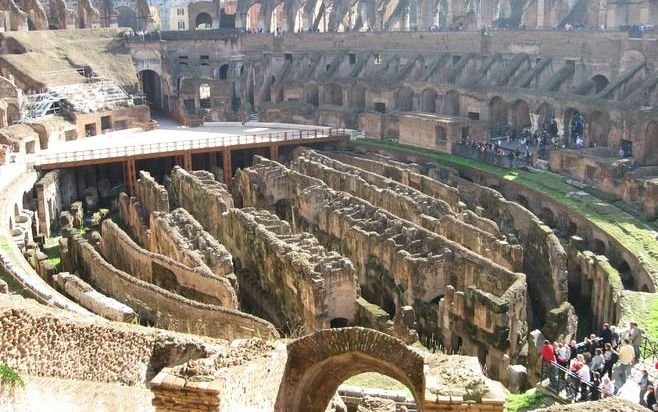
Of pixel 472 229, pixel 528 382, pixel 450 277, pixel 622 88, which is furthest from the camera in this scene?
pixel 622 88

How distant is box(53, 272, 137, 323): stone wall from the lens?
18.1 m

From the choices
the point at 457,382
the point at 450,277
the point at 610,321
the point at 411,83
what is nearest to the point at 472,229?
the point at 450,277

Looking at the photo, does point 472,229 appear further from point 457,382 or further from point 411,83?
point 411,83

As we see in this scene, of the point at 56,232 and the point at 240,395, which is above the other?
the point at 240,395

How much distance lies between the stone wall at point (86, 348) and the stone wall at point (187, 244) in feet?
27.6

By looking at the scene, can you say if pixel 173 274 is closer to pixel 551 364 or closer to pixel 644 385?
pixel 551 364

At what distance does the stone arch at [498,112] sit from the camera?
39.2m

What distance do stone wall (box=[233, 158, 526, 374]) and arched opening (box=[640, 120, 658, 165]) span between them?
37.6ft

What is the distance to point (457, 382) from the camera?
1092 centimetres

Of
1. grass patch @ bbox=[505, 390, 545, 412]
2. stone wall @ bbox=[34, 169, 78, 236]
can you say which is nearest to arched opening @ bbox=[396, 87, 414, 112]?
stone wall @ bbox=[34, 169, 78, 236]

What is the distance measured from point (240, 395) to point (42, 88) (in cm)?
3567

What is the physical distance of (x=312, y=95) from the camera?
48.2 m

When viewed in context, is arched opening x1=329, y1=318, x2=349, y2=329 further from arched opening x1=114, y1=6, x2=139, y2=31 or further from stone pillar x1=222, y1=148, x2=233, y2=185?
arched opening x1=114, y1=6, x2=139, y2=31

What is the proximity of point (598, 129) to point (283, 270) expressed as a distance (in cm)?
1829
